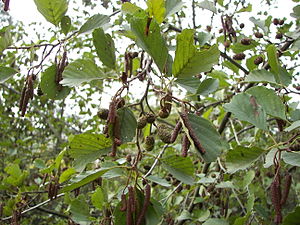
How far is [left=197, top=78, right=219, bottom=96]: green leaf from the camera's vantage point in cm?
83

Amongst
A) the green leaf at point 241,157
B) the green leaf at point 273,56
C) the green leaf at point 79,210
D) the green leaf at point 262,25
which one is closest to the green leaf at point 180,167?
the green leaf at point 241,157

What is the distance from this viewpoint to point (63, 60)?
94cm

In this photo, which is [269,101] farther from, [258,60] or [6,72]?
[6,72]

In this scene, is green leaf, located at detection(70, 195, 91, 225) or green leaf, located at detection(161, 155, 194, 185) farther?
green leaf, located at detection(70, 195, 91, 225)

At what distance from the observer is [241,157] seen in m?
0.83

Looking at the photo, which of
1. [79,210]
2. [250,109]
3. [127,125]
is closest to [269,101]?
[250,109]

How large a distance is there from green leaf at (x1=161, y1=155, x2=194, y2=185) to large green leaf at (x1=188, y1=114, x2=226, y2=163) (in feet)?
0.38

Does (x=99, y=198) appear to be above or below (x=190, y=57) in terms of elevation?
Answer: below

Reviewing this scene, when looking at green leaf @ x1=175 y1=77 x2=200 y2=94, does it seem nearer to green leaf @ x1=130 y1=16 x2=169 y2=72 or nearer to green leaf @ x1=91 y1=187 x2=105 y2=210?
green leaf @ x1=130 y1=16 x2=169 y2=72

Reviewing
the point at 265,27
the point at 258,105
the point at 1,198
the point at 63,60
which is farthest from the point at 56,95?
the point at 1,198

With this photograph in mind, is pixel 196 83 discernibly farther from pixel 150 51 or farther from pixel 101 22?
pixel 101 22

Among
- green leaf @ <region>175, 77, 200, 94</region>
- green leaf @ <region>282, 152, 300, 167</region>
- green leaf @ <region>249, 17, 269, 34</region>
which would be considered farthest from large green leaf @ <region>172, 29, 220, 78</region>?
green leaf @ <region>249, 17, 269, 34</region>

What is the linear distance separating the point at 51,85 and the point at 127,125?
0.31m

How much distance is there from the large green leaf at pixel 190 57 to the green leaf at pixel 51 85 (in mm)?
392
